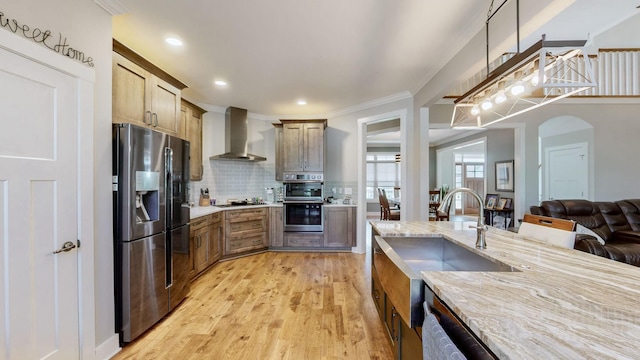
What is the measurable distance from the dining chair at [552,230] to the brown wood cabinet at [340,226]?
2661mm

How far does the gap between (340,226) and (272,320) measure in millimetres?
2308

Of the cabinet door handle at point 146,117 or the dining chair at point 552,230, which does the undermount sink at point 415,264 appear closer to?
the dining chair at point 552,230

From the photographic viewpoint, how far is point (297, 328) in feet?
7.11

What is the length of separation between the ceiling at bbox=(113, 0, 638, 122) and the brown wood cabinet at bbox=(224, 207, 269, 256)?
1.98 metres

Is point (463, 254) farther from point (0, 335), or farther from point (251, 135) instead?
point (251, 135)

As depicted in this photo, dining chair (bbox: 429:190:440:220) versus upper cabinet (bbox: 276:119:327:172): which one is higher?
upper cabinet (bbox: 276:119:327:172)

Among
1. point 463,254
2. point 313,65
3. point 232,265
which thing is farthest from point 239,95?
point 463,254

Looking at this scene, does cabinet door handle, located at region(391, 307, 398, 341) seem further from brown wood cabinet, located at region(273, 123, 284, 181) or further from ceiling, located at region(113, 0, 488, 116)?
brown wood cabinet, located at region(273, 123, 284, 181)

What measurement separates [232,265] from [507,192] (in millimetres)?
5786

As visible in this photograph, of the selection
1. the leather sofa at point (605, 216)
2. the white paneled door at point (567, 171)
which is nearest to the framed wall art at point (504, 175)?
the white paneled door at point (567, 171)

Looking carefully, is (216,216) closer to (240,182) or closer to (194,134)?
(240,182)

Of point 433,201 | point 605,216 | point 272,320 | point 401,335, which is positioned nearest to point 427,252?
point 401,335

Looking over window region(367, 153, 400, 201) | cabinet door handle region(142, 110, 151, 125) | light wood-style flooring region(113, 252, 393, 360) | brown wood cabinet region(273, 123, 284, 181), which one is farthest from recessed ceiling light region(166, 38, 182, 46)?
window region(367, 153, 400, 201)

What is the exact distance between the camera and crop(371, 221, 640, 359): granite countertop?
0.59 metres
